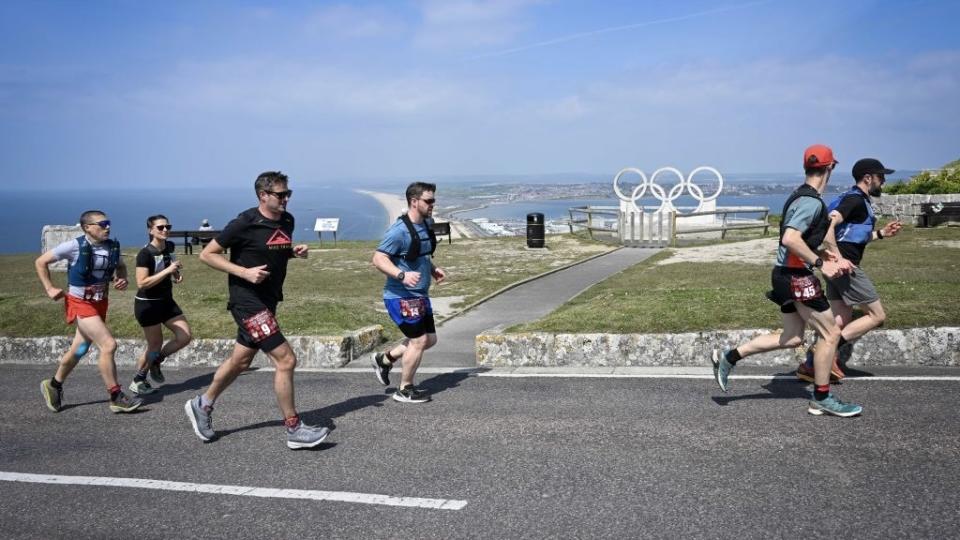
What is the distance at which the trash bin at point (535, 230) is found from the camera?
83.5 feet

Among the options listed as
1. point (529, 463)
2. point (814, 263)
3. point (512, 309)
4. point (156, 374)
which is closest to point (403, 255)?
point (529, 463)

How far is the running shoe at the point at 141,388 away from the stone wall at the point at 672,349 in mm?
3537

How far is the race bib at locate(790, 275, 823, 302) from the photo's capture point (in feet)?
20.4

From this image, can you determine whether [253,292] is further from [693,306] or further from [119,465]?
[693,306]

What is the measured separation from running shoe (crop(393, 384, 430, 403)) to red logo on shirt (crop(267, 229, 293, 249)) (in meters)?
1.85

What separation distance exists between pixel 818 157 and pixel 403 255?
3.60 metres

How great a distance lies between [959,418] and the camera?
5.78 m

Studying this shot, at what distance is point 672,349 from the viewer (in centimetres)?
833

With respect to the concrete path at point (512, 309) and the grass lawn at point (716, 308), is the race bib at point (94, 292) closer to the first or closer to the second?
the concrete path at point (512, 309)

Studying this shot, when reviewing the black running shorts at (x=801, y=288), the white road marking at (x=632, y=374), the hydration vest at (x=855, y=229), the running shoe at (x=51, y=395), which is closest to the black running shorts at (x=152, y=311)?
the running shoe at (x=51, y=395)

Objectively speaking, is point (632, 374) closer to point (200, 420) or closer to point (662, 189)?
point (200, 420)

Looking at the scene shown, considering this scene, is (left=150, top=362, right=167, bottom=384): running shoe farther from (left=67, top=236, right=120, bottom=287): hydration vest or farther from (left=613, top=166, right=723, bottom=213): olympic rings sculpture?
(left=613, top=166, right=723, bottom=213): olympic rings sculpture

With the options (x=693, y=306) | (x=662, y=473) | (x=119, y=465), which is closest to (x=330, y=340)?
(x=119, y=465)

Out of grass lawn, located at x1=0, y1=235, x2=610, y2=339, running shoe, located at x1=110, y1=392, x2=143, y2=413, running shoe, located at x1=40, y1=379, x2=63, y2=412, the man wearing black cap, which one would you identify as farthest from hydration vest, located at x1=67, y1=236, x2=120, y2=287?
the man wearing black cap
